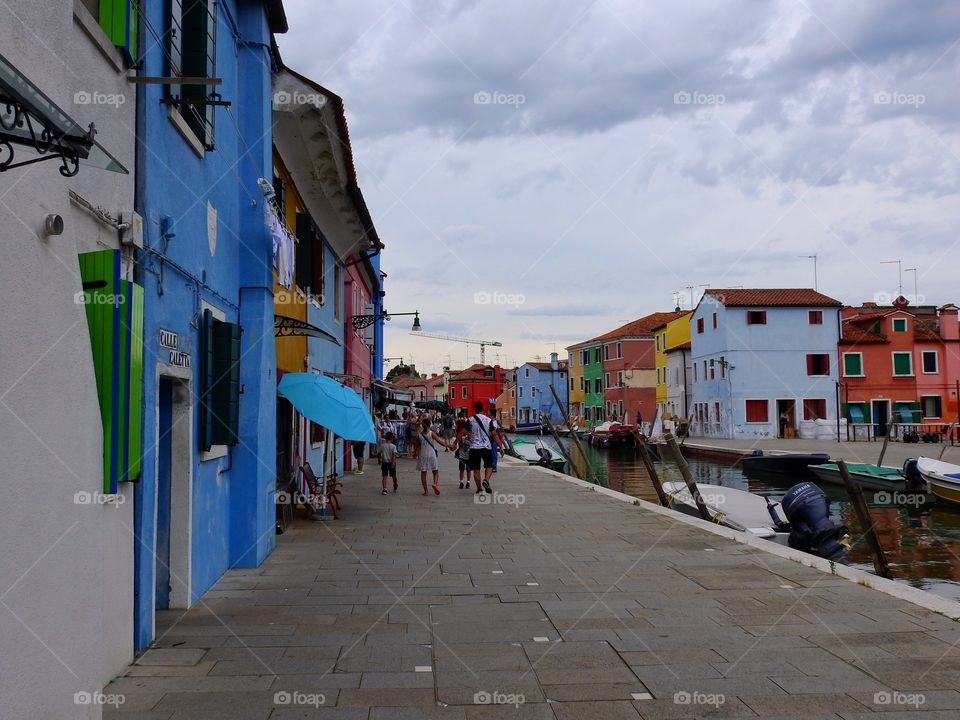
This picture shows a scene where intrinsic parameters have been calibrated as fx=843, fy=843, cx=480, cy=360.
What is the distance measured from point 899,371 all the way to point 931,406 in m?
2.67

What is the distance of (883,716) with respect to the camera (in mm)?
4566

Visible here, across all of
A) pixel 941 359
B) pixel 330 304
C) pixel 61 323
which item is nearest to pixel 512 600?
pixel 61 323

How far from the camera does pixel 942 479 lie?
21.2 metres

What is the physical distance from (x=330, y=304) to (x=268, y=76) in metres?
8.67

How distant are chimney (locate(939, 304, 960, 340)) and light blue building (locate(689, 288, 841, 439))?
5.93 metres

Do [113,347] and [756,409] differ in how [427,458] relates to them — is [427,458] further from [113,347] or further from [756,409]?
[756,409]

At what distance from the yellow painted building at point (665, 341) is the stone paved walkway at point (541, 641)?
49448mm

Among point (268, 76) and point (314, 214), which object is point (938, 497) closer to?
point (314, 214)

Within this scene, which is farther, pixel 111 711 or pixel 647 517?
pixel 647 517

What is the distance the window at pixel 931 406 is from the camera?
47.7m

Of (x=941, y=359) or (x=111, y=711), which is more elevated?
(x=941, y=359)

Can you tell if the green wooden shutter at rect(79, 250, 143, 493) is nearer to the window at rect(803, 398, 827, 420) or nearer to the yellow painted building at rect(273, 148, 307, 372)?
the yellow painted building at rect(273, 148, 307, 372)

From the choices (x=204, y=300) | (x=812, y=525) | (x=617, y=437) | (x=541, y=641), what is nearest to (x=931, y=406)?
(x=617, y=437)

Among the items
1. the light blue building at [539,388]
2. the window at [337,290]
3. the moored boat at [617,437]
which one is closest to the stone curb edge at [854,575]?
the window at [337,290]
